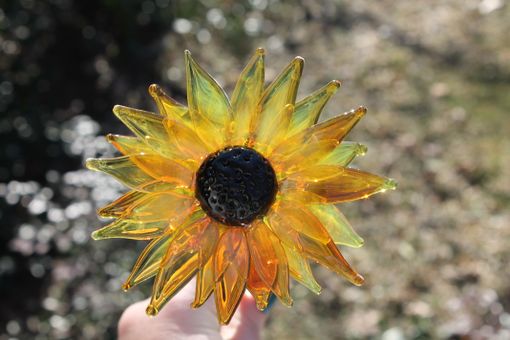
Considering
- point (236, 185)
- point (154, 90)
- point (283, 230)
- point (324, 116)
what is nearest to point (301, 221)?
point (283, 230)

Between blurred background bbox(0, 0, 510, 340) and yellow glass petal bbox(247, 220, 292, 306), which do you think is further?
blurred background bbox(0, 0, 510, 340)

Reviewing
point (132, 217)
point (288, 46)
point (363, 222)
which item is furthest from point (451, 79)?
point (132, 217)

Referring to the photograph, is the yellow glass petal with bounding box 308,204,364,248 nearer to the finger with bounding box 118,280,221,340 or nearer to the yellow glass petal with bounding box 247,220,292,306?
the yellow glass petal with bounding box 247,220,292,306

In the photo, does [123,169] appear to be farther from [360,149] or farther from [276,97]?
[360,149]

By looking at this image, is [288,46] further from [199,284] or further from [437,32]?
[199,284]

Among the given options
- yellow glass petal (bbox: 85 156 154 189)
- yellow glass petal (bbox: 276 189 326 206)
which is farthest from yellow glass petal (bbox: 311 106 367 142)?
yellow glass petal (bbox: 85 156 154 189)

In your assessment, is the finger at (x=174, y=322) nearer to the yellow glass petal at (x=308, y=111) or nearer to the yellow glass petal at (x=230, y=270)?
the yellow glass petal at (x=230, y=270)
